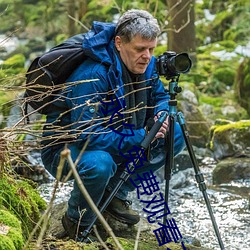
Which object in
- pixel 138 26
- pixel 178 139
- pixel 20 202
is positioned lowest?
pixel 178 139

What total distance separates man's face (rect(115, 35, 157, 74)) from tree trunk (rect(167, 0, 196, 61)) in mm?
6660

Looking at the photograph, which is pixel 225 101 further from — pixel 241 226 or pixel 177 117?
pixel 177 117

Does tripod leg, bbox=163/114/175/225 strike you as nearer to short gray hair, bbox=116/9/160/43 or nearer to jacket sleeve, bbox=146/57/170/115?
jacket sleeve, bbox=146/57/170/115

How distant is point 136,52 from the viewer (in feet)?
11.0

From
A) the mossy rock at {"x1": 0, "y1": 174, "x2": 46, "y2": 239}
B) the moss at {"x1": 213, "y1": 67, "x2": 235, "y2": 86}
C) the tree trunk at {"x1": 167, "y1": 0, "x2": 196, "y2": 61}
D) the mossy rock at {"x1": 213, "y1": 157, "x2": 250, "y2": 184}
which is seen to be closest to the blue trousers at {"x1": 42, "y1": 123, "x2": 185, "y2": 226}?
the mossy rock at {"x1": 0, "y1": 174, "x2": 46, "y2": 239}

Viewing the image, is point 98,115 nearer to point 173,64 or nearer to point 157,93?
point 173,64

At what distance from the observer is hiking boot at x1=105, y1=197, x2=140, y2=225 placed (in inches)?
149

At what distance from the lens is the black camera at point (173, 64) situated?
3.23 meters

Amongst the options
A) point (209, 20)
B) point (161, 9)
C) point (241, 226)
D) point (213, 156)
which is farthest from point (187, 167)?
point (209, 20)

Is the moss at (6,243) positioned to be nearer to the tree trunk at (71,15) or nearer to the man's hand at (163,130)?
the man's hand at (163,130)

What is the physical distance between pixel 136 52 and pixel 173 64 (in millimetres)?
248

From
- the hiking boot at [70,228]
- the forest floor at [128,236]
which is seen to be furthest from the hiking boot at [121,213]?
the hiking boot at [70,228]

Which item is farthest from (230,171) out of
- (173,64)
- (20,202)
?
(20,202)

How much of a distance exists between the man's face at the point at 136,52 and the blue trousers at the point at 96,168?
44 cm
